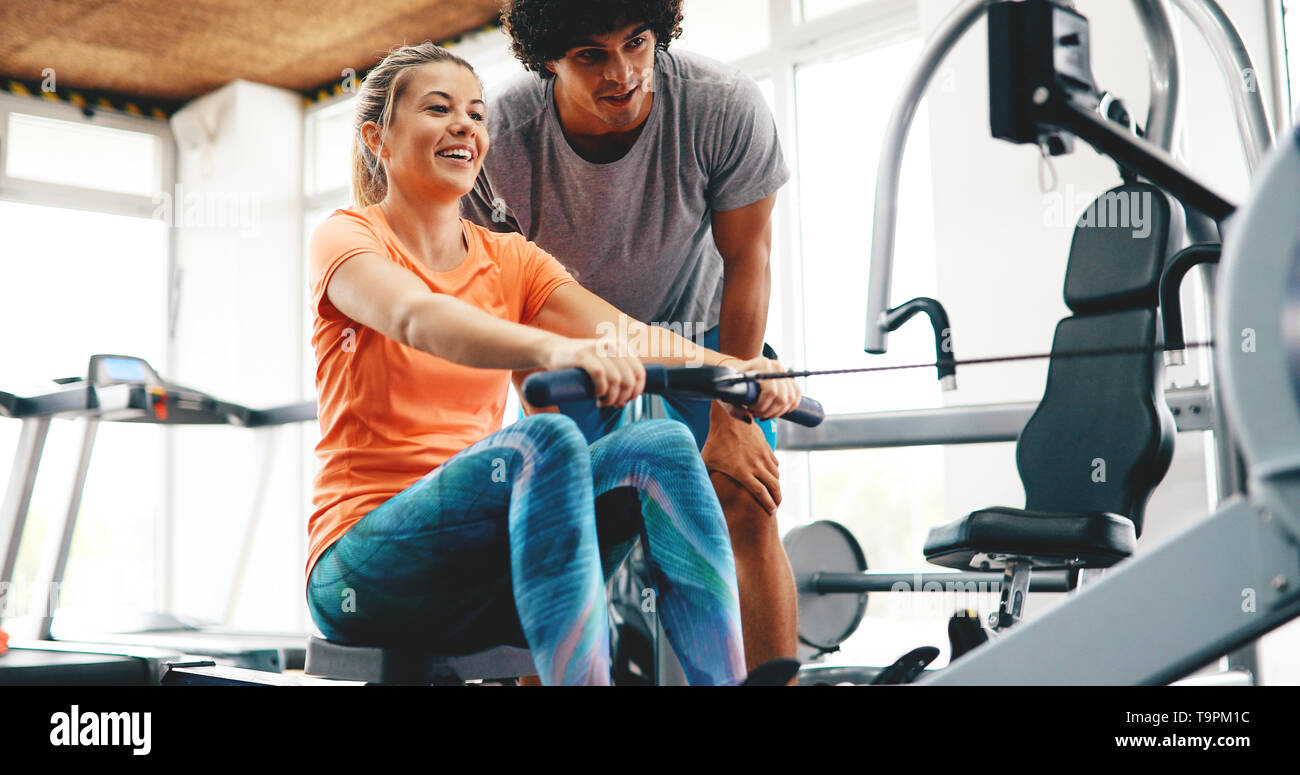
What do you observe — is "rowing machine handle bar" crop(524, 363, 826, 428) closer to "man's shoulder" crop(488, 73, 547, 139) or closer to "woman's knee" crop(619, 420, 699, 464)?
"woman's knee" crop(619, 420, 699, 464)

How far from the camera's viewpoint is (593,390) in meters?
1.03

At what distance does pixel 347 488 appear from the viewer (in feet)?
4.03

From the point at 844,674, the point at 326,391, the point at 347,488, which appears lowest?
the point at 844,674

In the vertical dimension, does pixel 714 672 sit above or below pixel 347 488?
below

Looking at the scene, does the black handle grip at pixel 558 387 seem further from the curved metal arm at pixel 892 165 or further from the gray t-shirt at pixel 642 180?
the curved metal arm at pixel 892 165

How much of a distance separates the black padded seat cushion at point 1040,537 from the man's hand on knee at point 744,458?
55 cm

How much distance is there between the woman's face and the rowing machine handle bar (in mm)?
461

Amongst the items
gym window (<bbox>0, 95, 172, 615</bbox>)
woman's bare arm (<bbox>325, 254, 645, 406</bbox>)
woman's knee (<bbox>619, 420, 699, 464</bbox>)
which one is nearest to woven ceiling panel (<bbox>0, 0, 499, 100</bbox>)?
gym window (<bbox>0, 95, 172, 615</bbox>)

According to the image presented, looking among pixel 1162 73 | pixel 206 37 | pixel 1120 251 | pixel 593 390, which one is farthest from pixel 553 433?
pixel 206 37

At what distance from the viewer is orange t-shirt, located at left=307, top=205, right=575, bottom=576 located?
4.04 ft
